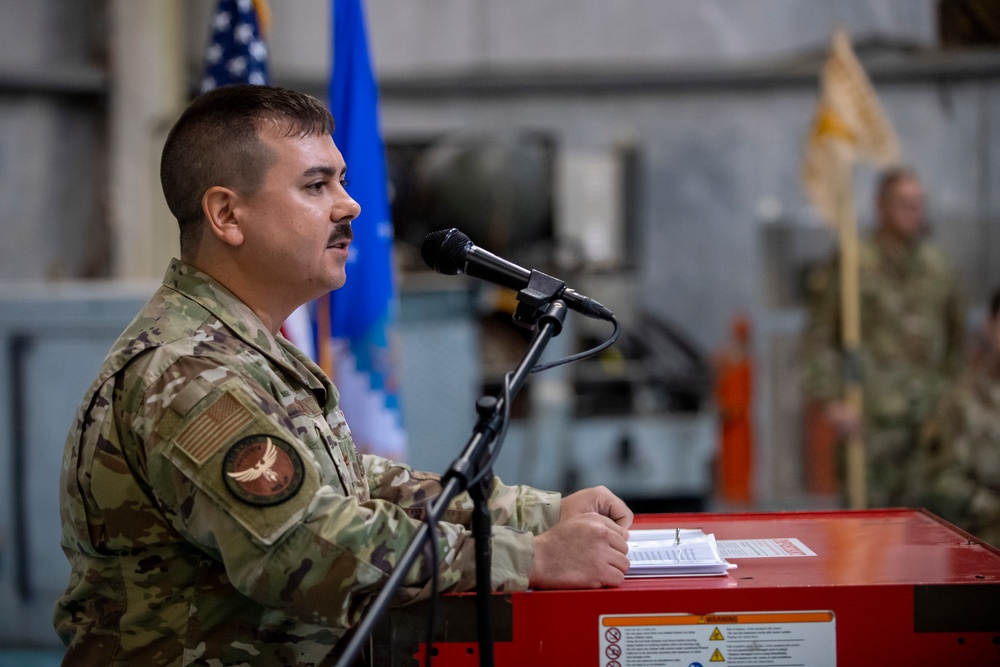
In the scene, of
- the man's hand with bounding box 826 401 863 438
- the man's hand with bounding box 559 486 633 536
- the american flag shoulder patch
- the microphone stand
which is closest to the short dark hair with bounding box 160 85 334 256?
the american flag shoulder patch

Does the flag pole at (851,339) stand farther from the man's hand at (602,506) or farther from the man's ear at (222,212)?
the man's ear at (222,212)

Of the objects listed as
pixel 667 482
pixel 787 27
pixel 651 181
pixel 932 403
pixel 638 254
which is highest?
pixel 787 27

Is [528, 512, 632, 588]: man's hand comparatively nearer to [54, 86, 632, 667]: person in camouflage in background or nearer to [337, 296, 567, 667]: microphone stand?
[54, 86, 632, 667]: person in camouflage in background

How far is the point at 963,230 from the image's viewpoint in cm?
712

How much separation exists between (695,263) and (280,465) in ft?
26.8

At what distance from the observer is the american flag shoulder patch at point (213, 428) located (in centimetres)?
144

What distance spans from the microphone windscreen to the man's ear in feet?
1.05

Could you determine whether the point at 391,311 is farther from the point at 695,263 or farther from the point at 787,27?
the point at 787,27

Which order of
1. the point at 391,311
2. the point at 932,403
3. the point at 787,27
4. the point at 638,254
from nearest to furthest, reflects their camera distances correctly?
the point at 391,311, the point at 932,403, the point at 638,254, the point at 787,27

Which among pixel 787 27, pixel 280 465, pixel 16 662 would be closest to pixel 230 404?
pixel 280 465

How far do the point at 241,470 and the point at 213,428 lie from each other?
0.08 metres

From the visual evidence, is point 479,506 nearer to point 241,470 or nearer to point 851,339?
point 241,470

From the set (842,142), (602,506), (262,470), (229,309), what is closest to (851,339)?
(842,142)

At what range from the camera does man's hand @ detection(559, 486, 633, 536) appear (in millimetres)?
1823
